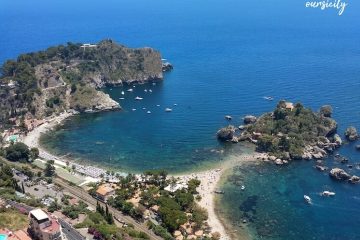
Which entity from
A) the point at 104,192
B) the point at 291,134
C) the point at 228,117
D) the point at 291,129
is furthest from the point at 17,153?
the point at 291,129

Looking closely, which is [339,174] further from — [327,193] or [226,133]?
[226,133]

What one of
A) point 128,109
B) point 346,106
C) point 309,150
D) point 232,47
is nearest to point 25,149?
point 128,109

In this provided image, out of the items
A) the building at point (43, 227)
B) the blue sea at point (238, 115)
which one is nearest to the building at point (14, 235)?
the building at point (43, 227)

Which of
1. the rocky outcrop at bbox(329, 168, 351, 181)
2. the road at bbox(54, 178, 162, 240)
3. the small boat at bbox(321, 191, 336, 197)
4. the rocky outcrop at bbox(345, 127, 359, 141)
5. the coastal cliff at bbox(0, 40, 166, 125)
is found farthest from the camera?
Result: the coastal cliff at bbox(0, 40, 166, 125)

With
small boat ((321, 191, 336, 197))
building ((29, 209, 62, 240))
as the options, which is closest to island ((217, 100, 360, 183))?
small boat ((321, 191, 336, 197))

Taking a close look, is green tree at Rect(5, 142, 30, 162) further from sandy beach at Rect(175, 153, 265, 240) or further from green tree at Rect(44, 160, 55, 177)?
sandy beach at Rect(175, 153, 265, 240)

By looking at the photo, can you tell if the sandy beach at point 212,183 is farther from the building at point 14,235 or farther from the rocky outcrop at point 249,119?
the building at point 14,235
